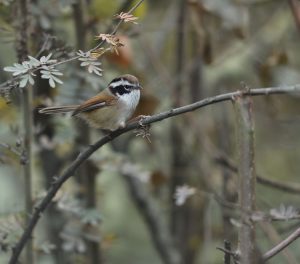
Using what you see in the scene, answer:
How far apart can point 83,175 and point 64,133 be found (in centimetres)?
52

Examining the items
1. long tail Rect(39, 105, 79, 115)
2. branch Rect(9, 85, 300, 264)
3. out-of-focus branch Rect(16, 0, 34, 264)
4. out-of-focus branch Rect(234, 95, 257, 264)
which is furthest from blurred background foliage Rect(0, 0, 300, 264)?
out-of-focus branch Rect(234, 95, 257, 264)

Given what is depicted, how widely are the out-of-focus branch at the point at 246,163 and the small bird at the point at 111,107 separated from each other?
127 cm

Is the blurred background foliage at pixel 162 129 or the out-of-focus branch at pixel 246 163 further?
the blurred background foliage at pixel 162 129

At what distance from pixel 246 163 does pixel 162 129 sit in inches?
147

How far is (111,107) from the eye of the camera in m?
2.93

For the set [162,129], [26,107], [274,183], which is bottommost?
[274,183]

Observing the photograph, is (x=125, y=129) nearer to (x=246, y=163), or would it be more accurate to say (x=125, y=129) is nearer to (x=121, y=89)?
(x=246, y=163)

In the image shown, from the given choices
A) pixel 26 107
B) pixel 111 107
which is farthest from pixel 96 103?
pixel 26 107

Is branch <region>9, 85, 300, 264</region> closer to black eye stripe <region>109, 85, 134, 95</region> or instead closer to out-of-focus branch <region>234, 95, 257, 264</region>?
out-of-focus branch <region>234, 95, 257, 264</region>

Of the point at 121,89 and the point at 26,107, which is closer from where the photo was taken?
the point at 26,107

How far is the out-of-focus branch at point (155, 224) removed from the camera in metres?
4.37

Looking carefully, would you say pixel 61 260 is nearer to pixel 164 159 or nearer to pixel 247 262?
pixel 164 159

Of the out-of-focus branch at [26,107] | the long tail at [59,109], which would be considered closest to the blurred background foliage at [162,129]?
the out-of-focus branch at [26,107]

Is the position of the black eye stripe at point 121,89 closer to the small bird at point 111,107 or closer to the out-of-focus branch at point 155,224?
the small bird at point 111,107
